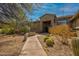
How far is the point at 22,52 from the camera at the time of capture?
2.52 meters

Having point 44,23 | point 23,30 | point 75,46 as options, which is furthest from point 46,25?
point 75,46

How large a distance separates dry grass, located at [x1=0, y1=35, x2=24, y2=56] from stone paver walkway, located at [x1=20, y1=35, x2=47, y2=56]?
84mm

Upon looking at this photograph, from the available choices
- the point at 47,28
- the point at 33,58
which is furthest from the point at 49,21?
the point at 33,58

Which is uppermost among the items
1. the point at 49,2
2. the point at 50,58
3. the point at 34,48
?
the point at 49,2

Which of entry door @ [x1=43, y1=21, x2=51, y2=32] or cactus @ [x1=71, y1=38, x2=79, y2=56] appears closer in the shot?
cactus @ [x1=71, y1=38, x2=79, y2=56]

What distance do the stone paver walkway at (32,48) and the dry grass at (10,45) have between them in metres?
0.08

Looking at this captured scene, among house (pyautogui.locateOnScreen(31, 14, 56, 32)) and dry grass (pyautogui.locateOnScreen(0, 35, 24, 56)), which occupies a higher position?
house (pyautogui.locateOnScreen(31, 14, 56, 32))

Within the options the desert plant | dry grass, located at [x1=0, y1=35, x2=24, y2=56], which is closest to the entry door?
the desert plant

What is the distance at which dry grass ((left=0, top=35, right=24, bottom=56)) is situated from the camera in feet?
8.27

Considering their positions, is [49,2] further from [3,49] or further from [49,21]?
[3,49]

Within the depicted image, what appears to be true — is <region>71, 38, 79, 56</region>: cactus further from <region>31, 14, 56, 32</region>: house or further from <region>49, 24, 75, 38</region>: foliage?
<region>31, 14, 56, 32</region>: house

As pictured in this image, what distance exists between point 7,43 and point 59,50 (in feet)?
2.69

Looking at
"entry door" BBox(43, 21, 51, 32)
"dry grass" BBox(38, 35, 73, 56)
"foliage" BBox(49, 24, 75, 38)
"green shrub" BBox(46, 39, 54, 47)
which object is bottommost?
"dry grass" BBox(38, 35, 73, 56)

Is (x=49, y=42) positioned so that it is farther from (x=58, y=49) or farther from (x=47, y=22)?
(x=47, y=22)
